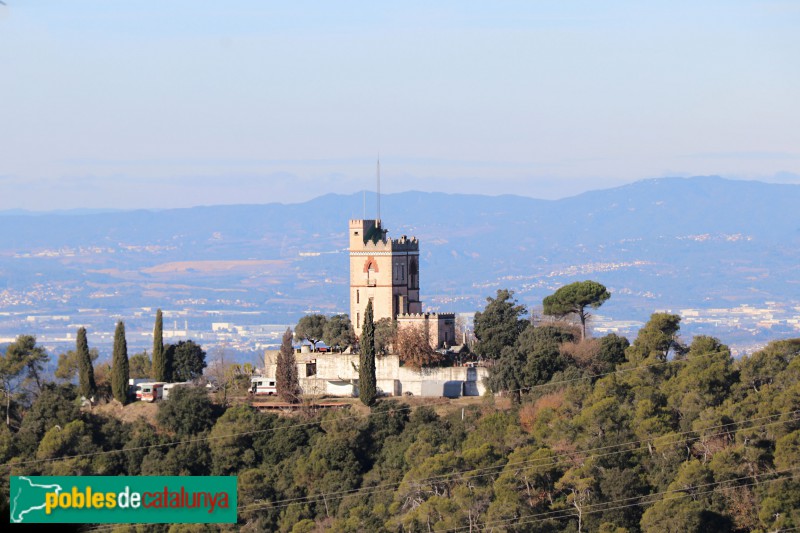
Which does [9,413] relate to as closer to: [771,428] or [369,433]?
[369,433]

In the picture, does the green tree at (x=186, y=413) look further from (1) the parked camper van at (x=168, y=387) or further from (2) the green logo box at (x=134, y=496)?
(2) the green logo box at (x=134, y=496)

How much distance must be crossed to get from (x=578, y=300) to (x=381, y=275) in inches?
325

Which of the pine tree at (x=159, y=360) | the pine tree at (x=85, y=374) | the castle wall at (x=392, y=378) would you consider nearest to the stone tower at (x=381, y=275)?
the castle wall at (x=392, y=378)

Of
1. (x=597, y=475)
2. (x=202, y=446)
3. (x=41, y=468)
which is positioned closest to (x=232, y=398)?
(x=202, y=446)

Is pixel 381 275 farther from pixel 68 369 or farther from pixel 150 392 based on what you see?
pixel 68 369

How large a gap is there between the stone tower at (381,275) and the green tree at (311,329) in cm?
142

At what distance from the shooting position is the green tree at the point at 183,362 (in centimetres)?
6631

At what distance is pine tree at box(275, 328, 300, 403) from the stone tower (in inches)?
145

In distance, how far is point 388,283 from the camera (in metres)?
64.3

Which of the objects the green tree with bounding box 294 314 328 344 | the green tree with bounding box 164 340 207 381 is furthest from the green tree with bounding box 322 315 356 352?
the green tree with bounding box 164 340 207 381

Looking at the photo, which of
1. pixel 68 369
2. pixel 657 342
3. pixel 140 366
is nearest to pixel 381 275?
pixel 657 342

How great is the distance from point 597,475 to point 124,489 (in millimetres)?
16673

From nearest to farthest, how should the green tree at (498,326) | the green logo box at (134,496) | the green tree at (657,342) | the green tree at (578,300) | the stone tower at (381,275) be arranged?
the green logo box at (134,496) → the green tree at (657,342) → the green tree at (498,326) → the stone tower at (381,275) → the green tree at (578,300)

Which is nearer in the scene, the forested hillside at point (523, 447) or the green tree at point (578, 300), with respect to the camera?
the forested hillside at point (523, 447)
